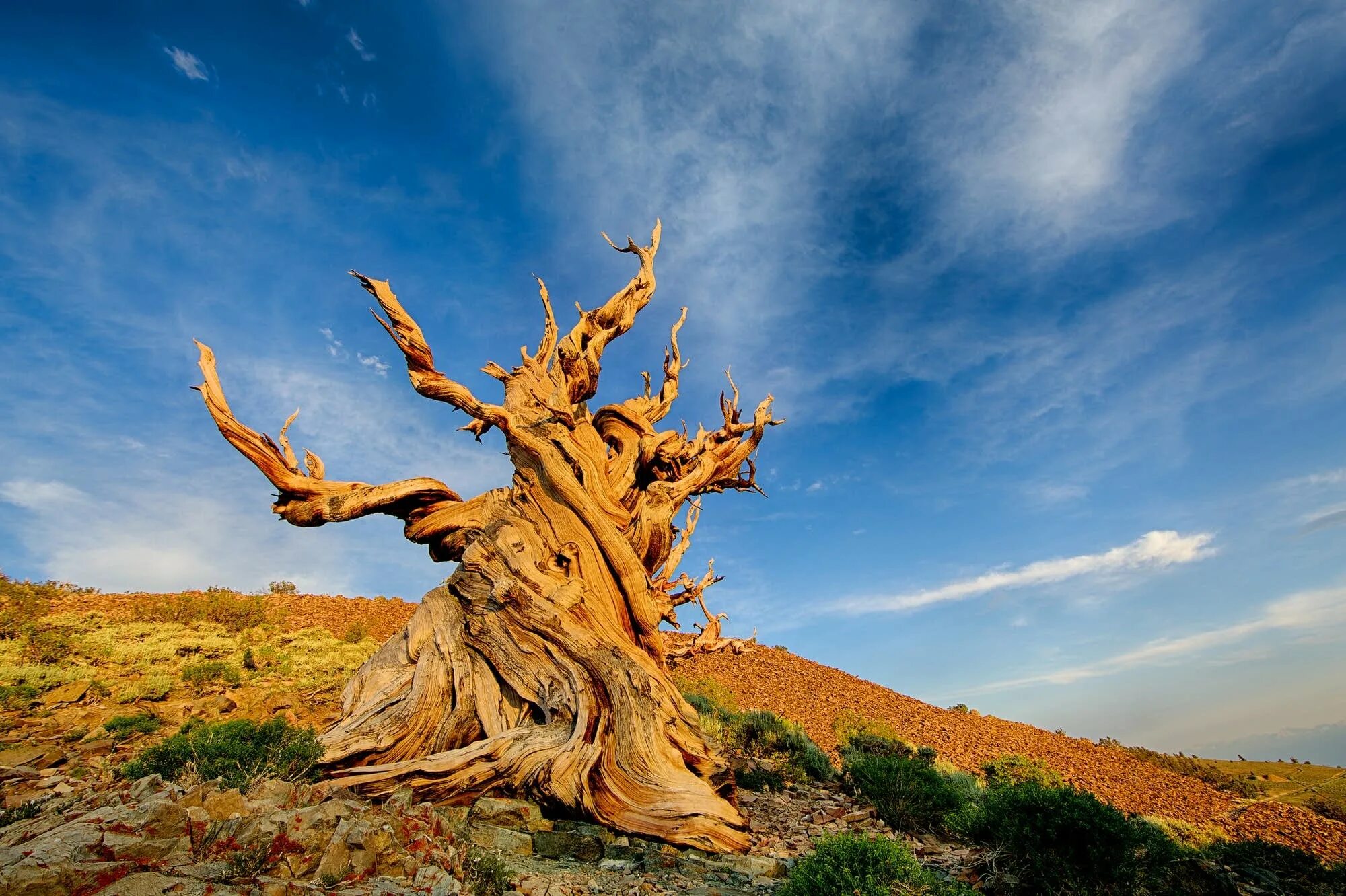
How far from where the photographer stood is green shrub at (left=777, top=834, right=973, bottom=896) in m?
4.66

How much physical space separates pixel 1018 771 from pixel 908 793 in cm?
756

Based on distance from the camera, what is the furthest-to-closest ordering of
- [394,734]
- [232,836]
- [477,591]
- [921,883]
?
[477,591], [394,734], [921,883], [232,836]

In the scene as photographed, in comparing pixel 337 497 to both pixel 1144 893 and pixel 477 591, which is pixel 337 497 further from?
pixel 1144 893

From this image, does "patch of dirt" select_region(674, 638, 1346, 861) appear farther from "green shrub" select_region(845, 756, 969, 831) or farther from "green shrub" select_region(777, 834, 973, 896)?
"green shrub" select_region(777, 834, 973, 896)

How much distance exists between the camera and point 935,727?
1953 cm

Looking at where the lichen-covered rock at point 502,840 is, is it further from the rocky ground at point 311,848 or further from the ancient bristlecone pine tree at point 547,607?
the ancient bristlecone pine tree at point 547,607

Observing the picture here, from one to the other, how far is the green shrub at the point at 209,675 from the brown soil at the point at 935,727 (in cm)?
526

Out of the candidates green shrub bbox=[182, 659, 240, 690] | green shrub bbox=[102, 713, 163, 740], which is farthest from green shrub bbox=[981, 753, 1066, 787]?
green shrub bbox=[182, 659, 240, 690]

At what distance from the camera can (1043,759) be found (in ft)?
53.6

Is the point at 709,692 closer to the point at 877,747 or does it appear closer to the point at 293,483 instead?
the point at 877,747

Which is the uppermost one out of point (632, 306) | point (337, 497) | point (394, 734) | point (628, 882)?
point (632, 306)

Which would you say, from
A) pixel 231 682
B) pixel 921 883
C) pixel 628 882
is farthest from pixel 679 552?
pixel 231 682

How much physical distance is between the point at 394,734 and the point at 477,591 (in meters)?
2.11

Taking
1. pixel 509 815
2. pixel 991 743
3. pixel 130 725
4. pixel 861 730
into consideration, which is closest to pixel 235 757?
pixel 509 815
